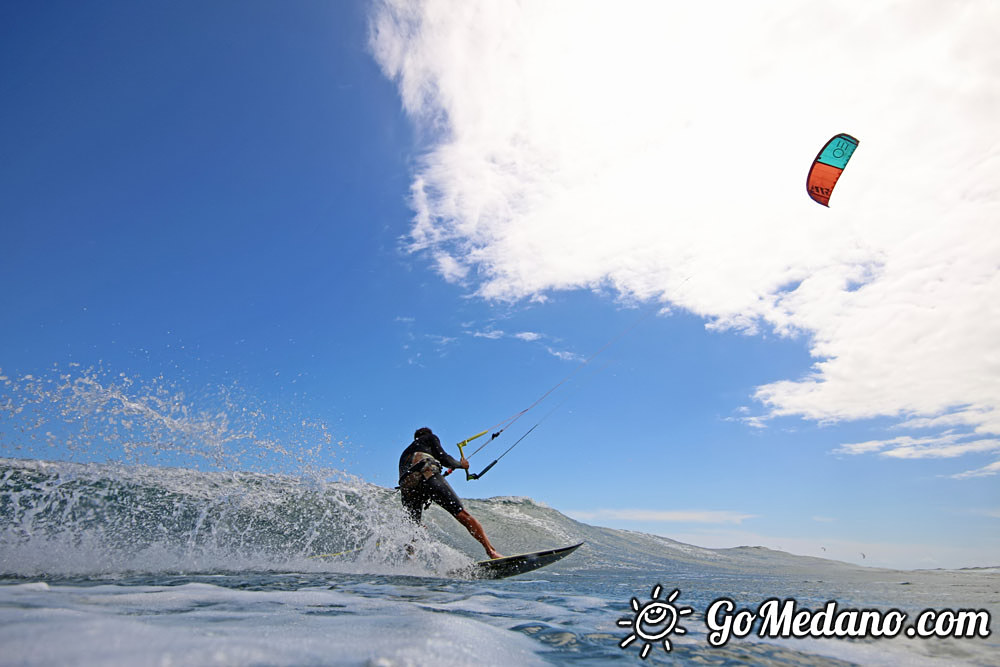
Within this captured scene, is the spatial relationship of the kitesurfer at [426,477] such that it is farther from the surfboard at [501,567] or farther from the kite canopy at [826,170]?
the kite canopy at [826,170]

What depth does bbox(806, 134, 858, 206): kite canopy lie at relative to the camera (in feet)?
35.3

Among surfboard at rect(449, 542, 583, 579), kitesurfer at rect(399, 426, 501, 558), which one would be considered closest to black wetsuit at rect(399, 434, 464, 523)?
kitesurfer at rect(399, 426, 501, 558)

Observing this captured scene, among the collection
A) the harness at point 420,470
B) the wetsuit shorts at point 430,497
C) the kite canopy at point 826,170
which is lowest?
the wetsuit shorts at point 430,497

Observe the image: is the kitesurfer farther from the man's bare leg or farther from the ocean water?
the ocean water

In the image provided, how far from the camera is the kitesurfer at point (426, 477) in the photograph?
25.3 feet

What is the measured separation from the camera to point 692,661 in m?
2.79

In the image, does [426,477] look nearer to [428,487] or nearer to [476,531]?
[428,487]

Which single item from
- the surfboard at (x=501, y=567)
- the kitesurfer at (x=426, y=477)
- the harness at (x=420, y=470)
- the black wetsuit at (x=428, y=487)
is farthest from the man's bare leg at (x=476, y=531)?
the harness at (x=420, y=470)

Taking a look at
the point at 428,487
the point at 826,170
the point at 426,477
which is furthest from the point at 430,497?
the point at 826,170

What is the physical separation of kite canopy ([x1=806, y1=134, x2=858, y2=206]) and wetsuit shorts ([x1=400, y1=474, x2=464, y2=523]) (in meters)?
9.20

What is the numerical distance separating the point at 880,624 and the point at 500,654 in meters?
3.37

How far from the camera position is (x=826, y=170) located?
1091 centimetres

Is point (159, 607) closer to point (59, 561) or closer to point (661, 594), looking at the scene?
point (59, 561)

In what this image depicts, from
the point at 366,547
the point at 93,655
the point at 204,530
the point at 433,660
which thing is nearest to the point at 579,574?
the point at 366,547
